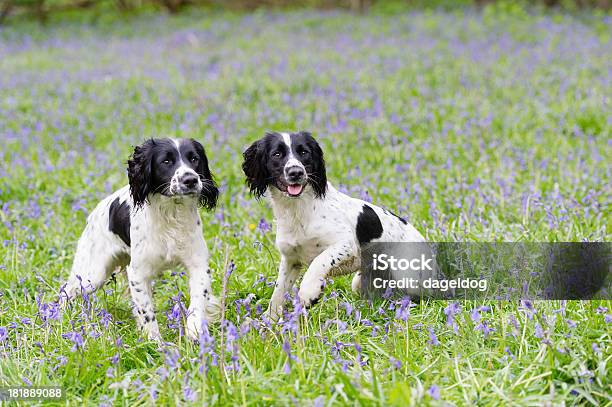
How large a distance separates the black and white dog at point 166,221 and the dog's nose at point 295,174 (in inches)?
19.5

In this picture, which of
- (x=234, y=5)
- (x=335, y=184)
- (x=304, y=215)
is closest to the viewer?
(x=304, y=215)

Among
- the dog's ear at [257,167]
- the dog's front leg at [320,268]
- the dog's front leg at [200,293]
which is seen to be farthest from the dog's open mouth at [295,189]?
the dog's front leg at [200,293]

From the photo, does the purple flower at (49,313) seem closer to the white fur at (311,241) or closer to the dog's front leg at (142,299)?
the dog's front leg at (142,299)

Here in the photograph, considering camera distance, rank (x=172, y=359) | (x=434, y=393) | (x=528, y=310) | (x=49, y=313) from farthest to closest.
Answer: (x=49, y=313)
(x=528, y=310)
(x=172, y=359)
(x=434, y=393)

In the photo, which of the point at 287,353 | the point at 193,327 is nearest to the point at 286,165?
the point at 193,327

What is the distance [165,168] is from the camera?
4.20 meters

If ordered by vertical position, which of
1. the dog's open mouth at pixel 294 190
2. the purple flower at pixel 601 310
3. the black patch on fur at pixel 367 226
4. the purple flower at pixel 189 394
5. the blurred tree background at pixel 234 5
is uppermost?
the blurred tree background at pixel 234 5

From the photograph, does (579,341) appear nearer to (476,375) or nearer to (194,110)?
(476,375)

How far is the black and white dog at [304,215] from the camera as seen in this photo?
429 cm

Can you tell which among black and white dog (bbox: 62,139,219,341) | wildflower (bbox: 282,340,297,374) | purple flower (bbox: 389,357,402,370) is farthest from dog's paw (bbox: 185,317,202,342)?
purple flower (bbox: 389,357,402,370)

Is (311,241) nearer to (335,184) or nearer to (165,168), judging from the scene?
(165,168)

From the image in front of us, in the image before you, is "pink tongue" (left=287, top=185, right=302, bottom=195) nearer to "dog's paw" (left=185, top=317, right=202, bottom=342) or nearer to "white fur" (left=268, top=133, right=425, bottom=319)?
"white fur" (left=268, top=133, right=425, bottom=319)

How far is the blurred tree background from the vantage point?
24.9 meters

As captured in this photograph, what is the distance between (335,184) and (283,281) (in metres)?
2.97
